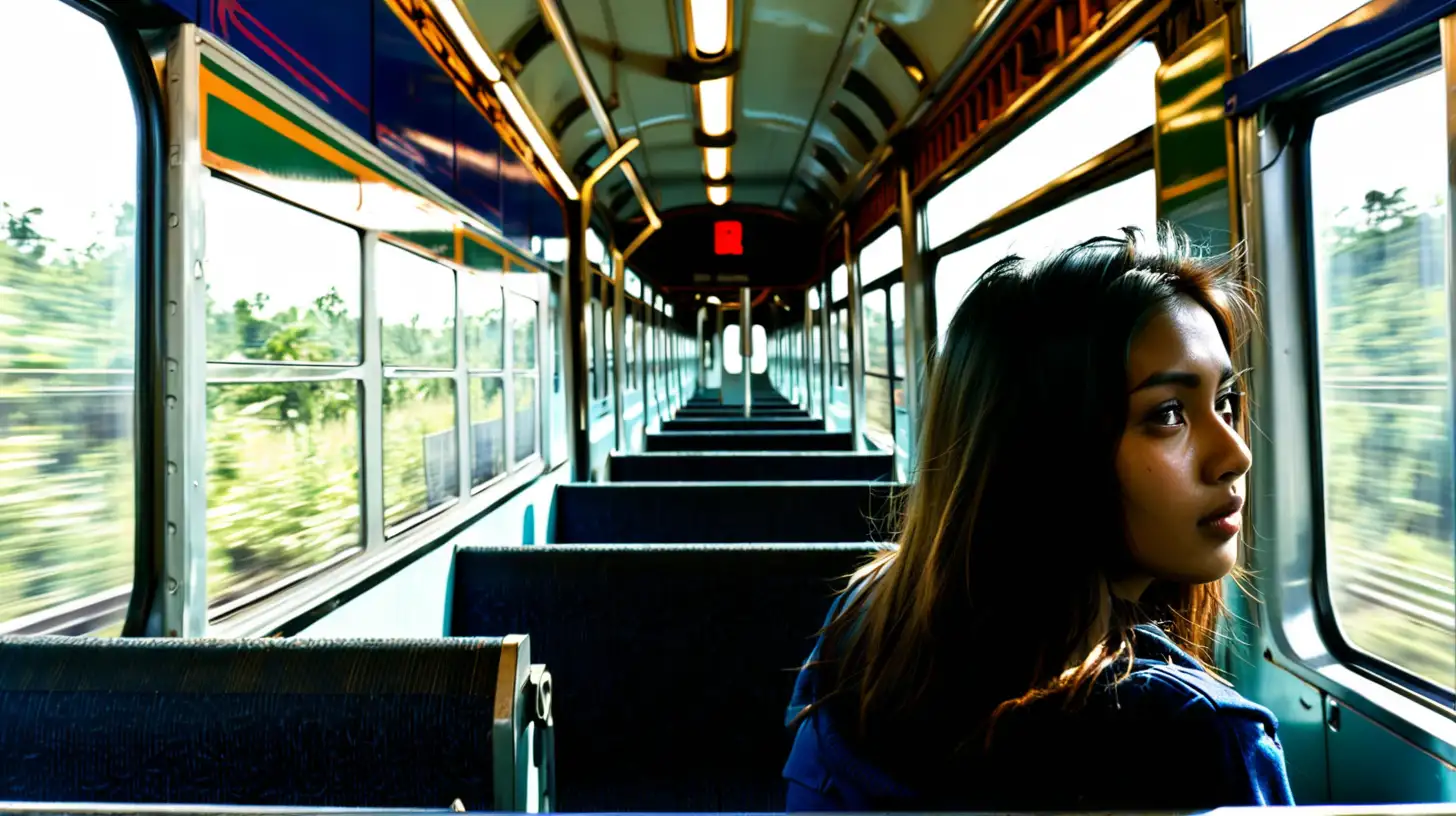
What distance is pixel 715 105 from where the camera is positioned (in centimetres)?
486

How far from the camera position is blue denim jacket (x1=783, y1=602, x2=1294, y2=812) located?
0.64m

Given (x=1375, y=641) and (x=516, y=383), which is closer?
(x=1375, y=641)

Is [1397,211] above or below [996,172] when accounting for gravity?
below

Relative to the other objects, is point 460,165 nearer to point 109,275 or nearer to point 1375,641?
point 109,275

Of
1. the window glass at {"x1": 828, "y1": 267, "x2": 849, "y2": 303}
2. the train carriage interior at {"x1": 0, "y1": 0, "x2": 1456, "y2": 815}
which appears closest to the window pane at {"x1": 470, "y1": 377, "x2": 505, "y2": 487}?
the train carriage interior at {"x1": 0, "y1": 0, "x2": 1456, "y2": 815}

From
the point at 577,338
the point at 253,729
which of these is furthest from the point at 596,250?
the point at 253,729

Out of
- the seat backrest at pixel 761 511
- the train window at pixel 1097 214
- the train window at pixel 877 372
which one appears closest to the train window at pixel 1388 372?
the train window at pixel 1097 214

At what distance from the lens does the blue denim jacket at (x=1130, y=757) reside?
0.64 m

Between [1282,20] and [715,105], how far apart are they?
136 inches

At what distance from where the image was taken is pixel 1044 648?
2.37 ft

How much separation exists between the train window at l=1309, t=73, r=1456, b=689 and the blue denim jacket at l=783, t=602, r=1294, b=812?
965 millimetres

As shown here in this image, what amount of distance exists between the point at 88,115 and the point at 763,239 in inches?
278

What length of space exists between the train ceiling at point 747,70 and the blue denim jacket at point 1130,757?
272cm

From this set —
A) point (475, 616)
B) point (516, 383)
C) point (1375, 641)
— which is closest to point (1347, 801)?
point (1375, 641)
